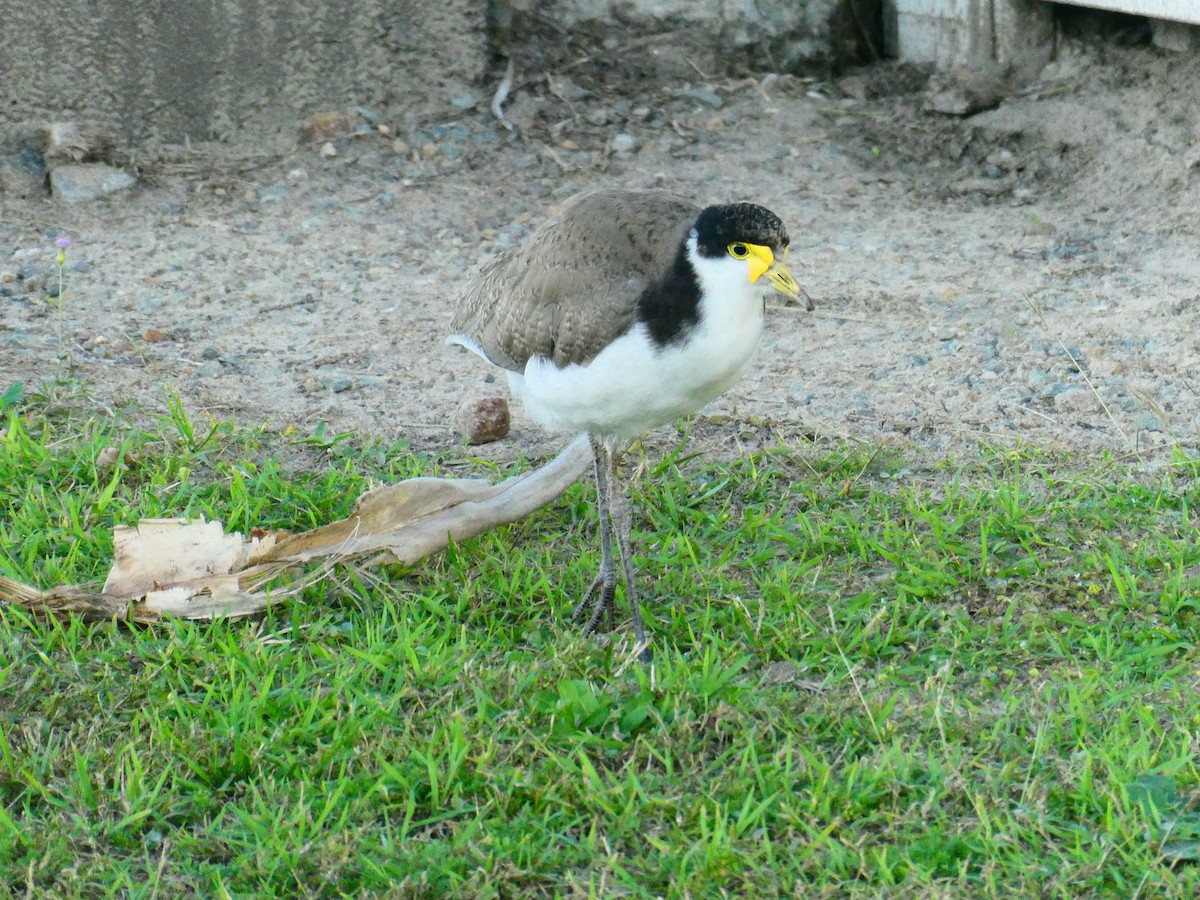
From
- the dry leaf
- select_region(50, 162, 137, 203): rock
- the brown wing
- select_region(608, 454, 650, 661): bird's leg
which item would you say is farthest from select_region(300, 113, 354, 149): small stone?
select_region(608, 454, 650, 661): bird's leg

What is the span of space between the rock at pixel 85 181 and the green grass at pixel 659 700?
2276mm

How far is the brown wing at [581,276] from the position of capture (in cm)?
366

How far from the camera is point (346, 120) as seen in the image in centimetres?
714

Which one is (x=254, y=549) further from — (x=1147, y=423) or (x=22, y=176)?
(x=22, y=176)

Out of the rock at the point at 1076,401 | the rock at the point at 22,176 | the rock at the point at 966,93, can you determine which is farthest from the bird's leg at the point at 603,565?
the rock at the point at 22,176

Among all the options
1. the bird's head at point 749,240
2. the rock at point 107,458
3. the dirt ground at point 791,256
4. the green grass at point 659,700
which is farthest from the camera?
the dirt ground at point 791,256

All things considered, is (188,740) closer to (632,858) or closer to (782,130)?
(632,858)

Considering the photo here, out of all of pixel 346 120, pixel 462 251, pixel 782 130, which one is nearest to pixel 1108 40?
pixel 782 130

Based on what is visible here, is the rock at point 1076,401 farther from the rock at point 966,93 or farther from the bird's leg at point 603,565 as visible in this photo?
the rock at point 966,93

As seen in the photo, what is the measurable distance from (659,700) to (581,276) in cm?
110

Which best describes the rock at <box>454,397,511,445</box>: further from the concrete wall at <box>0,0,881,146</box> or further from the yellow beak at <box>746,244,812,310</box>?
the concrete wall at <box>0,0,881,146</box>

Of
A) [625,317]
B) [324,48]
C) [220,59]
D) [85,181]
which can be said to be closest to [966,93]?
[324,48]

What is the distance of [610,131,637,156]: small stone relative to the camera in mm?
7086

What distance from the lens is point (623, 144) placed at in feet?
23.4
